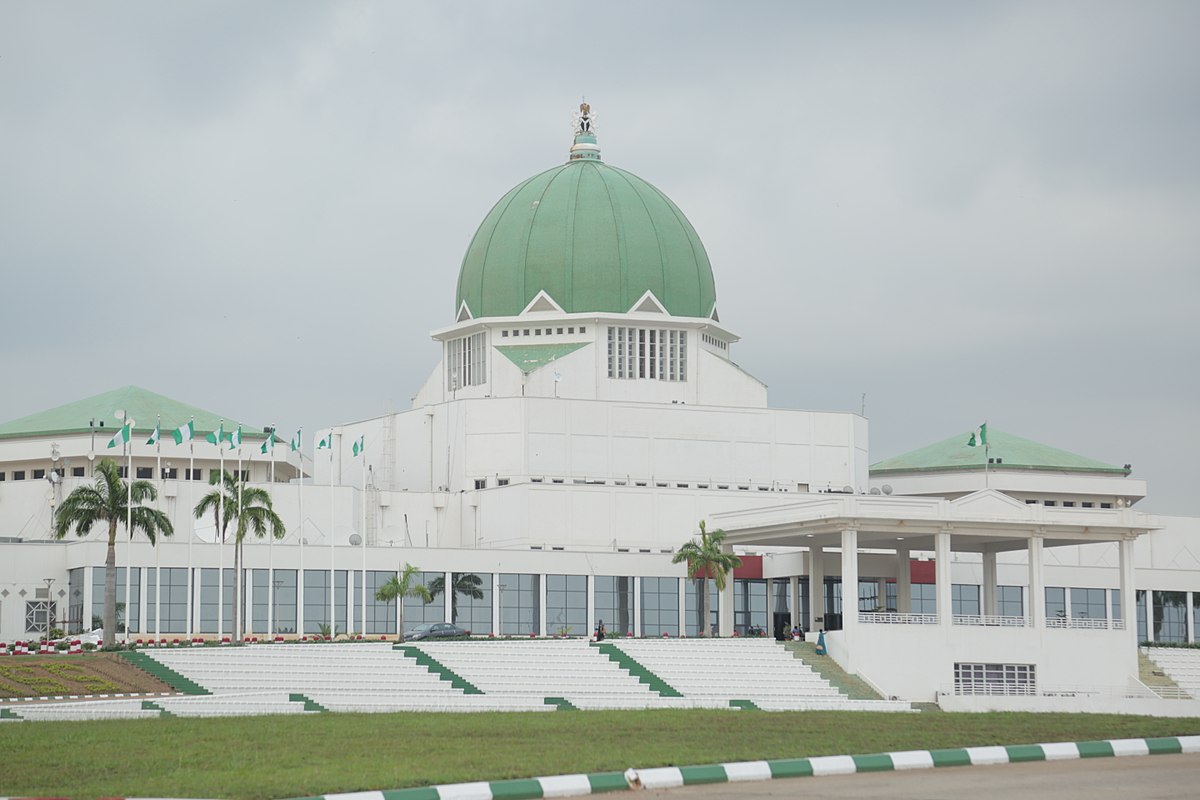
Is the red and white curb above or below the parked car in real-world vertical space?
above

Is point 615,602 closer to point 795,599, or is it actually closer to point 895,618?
point 795,599

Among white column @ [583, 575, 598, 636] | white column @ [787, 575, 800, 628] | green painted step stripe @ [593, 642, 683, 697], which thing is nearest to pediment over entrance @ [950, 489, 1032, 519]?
white column @ [787, 575, 800, 628]

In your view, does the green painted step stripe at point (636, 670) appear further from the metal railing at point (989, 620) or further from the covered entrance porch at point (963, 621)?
the metal railing at point (989, 620)

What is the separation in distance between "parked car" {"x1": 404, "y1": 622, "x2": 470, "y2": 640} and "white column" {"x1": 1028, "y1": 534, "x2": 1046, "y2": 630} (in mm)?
20825

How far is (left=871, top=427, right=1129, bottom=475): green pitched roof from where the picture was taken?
9581cm

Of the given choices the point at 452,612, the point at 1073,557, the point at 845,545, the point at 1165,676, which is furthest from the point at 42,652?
the point at 1073,557

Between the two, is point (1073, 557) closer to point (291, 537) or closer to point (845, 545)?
point (845, 545)

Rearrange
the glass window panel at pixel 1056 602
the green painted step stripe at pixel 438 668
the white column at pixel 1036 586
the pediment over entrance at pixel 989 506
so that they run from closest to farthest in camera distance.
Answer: the green painted step stripe at pixel 438 668, the white column at pixel 1036 586, the pediment over entrance at pixel 989 506, the glass window panel at pixel 1056 602

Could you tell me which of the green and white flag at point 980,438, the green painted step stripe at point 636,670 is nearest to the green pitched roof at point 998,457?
the green and white flag at point 980,438

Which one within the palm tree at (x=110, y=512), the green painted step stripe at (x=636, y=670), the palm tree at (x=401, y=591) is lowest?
the green painted step stripe at (x=636, y=670)

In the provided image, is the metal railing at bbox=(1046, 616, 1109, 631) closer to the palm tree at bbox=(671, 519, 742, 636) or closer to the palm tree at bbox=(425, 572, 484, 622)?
the palm tree at bbox=(671, 519, 742, 636)

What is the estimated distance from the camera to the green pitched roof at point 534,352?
82.9 metres

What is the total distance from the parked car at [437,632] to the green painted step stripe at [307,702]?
2122 centimetres

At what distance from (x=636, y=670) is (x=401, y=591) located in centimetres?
1684
